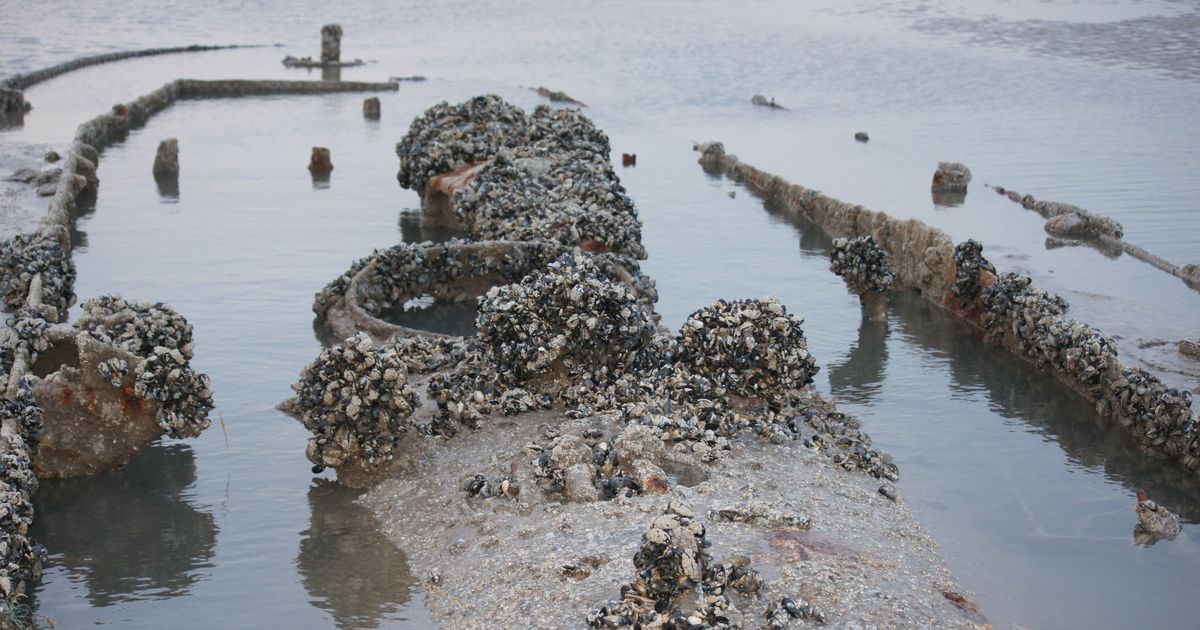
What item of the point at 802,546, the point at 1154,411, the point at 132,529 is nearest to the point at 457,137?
the point at 132,529

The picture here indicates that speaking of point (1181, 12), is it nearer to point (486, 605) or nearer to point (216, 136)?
point (216, 136)

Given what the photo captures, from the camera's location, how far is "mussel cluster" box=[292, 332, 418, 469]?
34.8 ft

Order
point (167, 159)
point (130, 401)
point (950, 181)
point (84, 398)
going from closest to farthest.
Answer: point (84, 398)
point (130, 401)
point (950, 181)
point (167, 159)

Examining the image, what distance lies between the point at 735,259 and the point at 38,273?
9.92 meters

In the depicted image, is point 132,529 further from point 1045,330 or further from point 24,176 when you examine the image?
point 24,176

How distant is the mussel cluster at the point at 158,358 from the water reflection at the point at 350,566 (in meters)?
1.46

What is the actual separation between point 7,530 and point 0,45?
45125 mm

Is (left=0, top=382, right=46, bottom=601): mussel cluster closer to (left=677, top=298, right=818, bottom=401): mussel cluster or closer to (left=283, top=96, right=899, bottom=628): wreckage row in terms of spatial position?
(left=283, top=96, right=899, bottom=628): wreckage row

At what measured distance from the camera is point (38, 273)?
50.3 ft

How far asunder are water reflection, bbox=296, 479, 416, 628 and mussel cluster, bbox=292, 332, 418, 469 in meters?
0.42

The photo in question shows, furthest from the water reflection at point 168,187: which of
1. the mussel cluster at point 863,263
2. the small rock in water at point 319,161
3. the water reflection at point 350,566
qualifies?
the water reflection at point 350,566

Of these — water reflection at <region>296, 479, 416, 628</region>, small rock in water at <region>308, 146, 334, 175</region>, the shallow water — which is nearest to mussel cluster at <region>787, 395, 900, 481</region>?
the shallow water

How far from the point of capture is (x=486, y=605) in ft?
27.9

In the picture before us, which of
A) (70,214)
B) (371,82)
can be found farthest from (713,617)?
(371,82)
